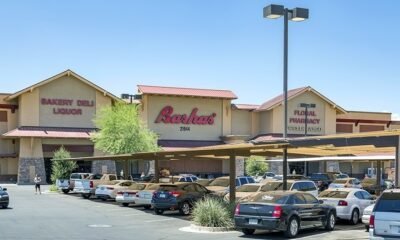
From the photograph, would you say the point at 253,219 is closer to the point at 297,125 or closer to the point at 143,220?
the point at 143,220

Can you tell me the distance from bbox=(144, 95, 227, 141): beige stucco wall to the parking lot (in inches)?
1520

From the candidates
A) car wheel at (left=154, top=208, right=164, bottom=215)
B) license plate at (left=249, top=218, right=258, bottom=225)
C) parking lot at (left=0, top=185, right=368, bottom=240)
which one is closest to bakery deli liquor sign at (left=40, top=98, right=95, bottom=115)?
parking lot at (left=0, top=185, right=368, bottom=240)

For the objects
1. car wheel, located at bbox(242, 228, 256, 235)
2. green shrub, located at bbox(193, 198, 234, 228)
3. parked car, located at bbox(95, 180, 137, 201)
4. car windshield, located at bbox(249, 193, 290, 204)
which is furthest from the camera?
parked car, located at bbox(95, 180, 137, 201)

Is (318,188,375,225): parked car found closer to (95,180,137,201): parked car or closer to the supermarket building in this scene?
(95,180,137,201): parked car

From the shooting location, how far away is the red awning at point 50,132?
60631mm

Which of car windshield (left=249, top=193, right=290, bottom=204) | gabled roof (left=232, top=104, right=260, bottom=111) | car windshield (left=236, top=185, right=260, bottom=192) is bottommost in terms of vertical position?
car windshield (left=236, top=185, right=260, bottom=192)

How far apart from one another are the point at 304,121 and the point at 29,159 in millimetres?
32795

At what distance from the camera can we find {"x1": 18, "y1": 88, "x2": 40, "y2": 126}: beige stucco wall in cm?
6241

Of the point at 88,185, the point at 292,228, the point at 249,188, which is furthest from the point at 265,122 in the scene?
the point at 292,228

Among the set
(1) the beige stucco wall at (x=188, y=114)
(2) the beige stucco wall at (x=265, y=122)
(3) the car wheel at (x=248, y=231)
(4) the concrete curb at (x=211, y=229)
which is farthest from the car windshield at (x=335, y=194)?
(2) the beige stucco wall at (x=265, y=122)

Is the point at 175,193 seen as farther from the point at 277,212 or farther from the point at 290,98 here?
the point at 290,98

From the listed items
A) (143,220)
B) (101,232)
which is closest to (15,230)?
(101,232)

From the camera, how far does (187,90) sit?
70.9 m

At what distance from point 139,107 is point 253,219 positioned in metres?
49.0
